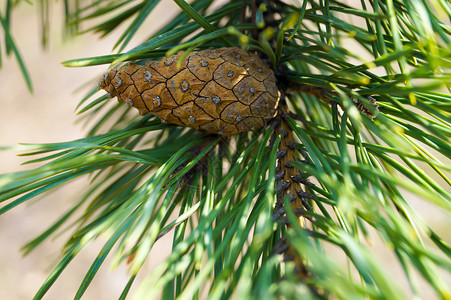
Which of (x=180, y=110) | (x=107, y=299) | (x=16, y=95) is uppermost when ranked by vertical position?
(x=180, y=110)

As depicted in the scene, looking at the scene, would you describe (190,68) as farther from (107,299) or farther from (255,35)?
(107,299)

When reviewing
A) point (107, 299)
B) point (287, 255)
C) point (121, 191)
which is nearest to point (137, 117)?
point (121, 191)

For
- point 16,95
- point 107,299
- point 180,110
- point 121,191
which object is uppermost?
point 180,110

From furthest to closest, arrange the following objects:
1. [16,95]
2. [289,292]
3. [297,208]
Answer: [16,95] < [297,208] < [289,292]

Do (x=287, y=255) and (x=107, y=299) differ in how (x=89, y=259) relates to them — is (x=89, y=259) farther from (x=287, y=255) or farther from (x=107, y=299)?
(x=287, y=255)

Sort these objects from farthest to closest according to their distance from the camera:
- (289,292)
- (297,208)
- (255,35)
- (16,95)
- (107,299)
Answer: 1. (16,95)
2. (107,299)
3. (255,35)
4. (297,208)
5. (289,292)

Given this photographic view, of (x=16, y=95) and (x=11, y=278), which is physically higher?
(x=16, y=95)

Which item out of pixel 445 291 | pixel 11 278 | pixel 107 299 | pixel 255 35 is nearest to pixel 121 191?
pixel 255 35

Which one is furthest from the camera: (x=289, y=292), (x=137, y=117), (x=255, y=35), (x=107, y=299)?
(x=107, y=299)

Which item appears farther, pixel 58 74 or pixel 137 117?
pixel 58 74
